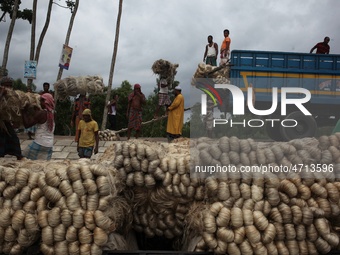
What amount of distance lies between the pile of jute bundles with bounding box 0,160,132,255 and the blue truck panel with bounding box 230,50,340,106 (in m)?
6.53

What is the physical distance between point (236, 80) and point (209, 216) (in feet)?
21.4

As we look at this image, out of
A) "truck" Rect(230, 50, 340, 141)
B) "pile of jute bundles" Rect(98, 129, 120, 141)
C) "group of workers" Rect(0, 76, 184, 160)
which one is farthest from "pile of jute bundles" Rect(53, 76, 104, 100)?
"truck" Rect(230, 50, 340, 141)

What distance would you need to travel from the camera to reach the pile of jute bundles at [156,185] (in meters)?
2.39

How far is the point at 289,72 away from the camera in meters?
8.46

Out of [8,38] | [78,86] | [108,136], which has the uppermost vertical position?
[8,38]

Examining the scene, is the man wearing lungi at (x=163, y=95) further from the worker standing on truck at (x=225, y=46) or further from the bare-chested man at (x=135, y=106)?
the worker standing on truck at (x=225, y=46)

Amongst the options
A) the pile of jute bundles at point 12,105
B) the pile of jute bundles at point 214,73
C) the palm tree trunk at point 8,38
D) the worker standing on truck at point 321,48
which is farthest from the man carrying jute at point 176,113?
the palm tree trunk at point 8,38

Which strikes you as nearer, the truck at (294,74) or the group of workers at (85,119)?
the group of workers at (85,119)

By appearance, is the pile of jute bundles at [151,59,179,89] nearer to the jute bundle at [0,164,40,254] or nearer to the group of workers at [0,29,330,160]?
the group of workers at [0,29,330,160]

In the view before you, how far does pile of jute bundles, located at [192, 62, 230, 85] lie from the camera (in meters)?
8.58

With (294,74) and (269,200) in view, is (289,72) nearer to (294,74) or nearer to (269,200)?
(294,74)

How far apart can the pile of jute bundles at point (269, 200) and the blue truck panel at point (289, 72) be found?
6038 millimetres

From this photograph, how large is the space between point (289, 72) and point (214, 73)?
1.60 metres

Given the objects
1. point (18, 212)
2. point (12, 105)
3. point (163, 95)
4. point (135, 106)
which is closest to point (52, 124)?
point (12, 105)
